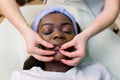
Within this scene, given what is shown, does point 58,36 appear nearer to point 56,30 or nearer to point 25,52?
point 56,30

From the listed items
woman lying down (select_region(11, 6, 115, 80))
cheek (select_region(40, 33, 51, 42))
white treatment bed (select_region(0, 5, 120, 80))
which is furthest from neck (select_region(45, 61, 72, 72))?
white treatment bed (select_region(0, 5, 120, 80))

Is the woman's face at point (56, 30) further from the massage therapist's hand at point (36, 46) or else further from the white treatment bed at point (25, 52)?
the white treatment bed at point (25, 52)

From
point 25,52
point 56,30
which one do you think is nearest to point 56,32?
point 56,30

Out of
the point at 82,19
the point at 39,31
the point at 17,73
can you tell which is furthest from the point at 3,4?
the point at 82,19

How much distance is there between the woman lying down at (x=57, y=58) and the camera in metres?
1.13

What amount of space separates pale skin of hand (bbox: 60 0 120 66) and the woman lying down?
0.06m

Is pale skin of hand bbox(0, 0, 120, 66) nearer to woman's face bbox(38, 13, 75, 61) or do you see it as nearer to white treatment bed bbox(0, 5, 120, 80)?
woman's face bbox(38, 13, 75, 61)

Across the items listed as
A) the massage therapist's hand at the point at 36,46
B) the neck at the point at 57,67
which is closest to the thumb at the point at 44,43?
the massage therapist's hand at the point at 36,46

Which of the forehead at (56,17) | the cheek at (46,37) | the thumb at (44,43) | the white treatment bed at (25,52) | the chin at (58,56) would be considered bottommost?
the white treatment bed at (25,52)

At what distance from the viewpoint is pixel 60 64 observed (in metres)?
1.17

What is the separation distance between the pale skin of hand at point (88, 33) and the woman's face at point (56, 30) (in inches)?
1.7

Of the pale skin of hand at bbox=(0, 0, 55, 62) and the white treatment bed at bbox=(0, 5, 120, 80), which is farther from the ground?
the pale skin of hand at bbox=(0, 0, 55, 62)

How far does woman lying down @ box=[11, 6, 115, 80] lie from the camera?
113cm

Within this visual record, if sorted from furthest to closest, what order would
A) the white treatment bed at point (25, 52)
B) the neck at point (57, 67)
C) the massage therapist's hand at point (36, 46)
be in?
the white treatment bed at point (25, 52)
the neck at point (57, 67)
the massage therapist's hand at point (36, 46)
